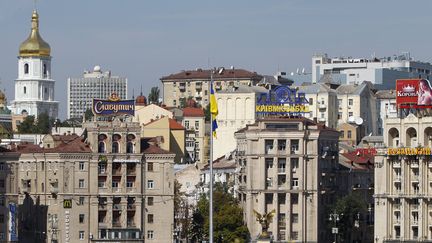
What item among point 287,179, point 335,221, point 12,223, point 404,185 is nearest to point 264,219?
point 287,179

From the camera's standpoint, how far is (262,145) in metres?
175

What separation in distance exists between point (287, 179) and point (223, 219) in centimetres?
747

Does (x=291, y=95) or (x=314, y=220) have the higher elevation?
(x=291, y=95)

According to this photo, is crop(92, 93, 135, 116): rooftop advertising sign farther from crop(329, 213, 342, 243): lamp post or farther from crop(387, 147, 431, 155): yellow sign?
crop(387, 147, 431, 155): yellow sign

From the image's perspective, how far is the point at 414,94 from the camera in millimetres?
166000

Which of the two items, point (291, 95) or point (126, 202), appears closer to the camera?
point (126, 202)

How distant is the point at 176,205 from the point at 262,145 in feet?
42.4

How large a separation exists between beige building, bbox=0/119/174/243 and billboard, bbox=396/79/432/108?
21185mm

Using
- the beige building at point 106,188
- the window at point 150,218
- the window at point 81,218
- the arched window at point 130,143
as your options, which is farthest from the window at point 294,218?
the window at point 81,218

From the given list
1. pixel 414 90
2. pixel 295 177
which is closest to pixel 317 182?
pixel 295 177

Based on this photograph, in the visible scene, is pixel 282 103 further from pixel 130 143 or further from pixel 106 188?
pixel 106 188

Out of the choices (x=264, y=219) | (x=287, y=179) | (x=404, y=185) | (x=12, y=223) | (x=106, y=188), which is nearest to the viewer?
(x=404, y=185)

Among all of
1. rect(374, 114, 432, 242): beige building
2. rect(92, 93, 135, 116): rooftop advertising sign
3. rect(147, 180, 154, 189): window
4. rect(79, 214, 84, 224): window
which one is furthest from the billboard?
rect(79, 214, 84, 224): window

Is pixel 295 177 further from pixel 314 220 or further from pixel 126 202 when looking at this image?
pixel 126 202
